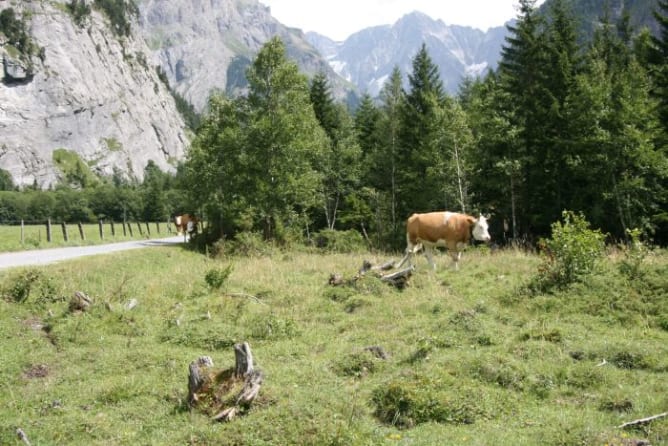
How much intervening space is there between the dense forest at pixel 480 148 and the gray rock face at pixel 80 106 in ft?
354

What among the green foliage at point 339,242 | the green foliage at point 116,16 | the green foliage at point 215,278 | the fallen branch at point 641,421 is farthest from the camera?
the green foliage at point 116,16

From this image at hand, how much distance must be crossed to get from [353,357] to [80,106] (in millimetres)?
162949

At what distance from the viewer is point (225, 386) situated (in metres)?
7.77

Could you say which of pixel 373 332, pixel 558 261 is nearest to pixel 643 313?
pixel 558 261

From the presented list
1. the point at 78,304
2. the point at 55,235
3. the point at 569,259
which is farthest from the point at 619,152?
the point at 55,235

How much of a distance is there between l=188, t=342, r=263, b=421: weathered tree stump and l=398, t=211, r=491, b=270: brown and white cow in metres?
10.3

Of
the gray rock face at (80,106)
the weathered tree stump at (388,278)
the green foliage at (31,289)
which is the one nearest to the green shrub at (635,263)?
the weathered tree stump at (388,278)

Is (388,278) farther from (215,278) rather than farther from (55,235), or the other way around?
(55,235)

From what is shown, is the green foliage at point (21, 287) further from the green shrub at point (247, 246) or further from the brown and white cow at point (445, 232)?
the green shrub at point (247, 246)

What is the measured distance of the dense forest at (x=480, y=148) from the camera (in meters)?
26.2

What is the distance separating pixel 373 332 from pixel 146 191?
10746 centimetres

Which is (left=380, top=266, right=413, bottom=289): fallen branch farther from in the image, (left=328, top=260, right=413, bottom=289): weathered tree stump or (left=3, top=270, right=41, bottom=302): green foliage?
(left=3, top=270, right=41, bottom=302): green foliage

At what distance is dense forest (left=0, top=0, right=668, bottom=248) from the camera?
26.2 meters

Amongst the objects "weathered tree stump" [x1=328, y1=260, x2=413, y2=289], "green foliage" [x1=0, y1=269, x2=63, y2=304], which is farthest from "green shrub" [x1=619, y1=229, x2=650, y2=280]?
"green foliage" [x1=0, y1=269, x2=63, y2=304]
